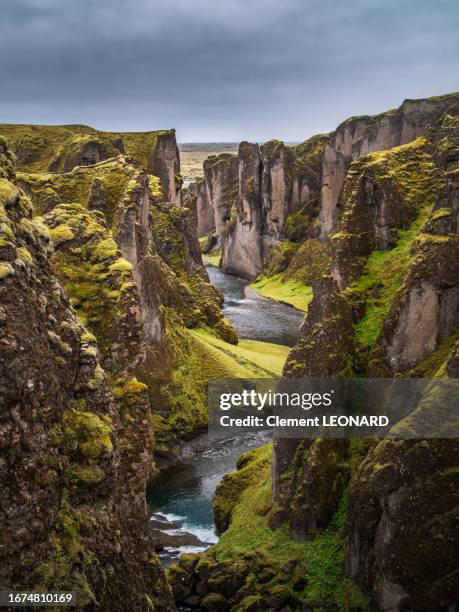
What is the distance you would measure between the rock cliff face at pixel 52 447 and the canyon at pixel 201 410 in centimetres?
5

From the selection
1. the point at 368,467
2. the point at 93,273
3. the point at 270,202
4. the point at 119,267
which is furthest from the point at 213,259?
the point at 368,467

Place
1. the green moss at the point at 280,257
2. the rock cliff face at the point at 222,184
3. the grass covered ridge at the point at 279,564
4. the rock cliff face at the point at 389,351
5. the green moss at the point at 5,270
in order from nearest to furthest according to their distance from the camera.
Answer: the green moss at the point at 5,270, the rock cliff face at the point at 389,351, the grass covered ridge at the point at 279,564, the green moss at the point at 280,257, the rock cliff face at the point at 222,184

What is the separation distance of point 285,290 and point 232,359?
5713 centimetres

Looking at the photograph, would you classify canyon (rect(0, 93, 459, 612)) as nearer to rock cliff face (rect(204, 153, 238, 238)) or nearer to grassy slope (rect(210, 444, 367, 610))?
grassy slope (rect(210, 444, 367, 610))

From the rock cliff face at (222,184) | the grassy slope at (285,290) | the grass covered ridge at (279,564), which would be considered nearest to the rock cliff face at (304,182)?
the grassy slope at (285,290)

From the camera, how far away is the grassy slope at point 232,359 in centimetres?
6594

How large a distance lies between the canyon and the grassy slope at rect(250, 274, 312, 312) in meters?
44.1

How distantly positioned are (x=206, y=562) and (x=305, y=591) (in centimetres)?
604

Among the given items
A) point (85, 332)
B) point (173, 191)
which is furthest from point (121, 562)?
point (173, 191)

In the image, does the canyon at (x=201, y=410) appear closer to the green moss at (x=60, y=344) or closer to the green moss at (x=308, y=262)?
the green moss at (x=60, y=344)

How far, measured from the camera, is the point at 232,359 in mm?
69688

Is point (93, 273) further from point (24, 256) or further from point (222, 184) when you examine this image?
point (222, 184)

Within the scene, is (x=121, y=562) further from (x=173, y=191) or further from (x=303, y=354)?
(x=173, y=191)

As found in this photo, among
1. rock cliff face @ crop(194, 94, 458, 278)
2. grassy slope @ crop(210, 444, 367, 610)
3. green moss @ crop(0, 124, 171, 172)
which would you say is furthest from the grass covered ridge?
rock cliff face @ crop(194, 94, 458, 278)
